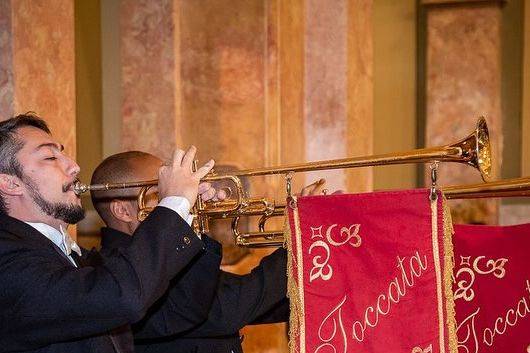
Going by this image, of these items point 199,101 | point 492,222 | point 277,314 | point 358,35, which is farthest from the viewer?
point 492,222

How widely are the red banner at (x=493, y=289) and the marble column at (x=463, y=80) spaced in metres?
3.97

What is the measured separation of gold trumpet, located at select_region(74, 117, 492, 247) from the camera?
2.98m

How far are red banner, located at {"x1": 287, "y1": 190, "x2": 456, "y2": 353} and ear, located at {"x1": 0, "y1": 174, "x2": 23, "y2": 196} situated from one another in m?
0.91

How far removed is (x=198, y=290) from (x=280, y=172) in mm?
523

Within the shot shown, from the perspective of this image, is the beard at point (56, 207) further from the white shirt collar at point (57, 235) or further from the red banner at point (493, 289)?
the red banner at point (493, 289)

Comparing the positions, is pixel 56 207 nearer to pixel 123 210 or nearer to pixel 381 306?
pixel 123 210

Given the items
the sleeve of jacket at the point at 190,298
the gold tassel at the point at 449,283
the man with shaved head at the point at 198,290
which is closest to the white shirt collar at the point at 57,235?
the man with shaved head at the point at 198,290

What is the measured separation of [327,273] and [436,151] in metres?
0.54

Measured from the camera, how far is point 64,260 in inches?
111

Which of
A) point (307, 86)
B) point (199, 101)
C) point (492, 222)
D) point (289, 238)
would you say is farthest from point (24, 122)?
point (492, 222)

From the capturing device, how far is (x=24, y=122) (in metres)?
3.11

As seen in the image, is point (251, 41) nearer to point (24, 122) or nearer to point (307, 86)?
point (307, 86)

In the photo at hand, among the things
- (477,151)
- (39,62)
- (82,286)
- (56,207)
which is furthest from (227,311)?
(39,62)

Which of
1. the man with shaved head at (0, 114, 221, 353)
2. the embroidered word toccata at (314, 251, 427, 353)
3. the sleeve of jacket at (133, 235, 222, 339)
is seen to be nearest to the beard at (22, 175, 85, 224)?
the man with shaved head at (0, 114, 221, 353)
